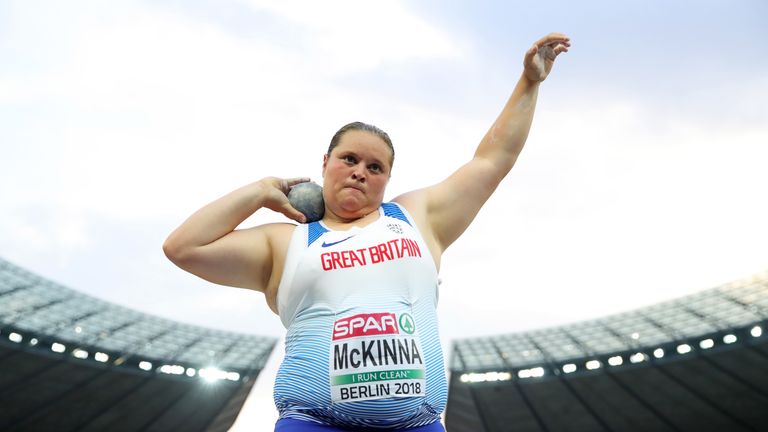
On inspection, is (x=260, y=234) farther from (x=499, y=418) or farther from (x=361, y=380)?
(x=499, y=418)

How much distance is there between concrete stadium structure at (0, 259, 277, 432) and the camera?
82.3 ft

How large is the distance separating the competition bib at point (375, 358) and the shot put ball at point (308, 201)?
2.24 feet

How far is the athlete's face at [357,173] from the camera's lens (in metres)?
2.62

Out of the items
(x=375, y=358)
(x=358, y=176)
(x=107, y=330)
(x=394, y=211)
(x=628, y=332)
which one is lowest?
(x=375, y=358)

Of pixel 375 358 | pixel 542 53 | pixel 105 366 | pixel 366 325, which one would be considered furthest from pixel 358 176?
pixel 105 366

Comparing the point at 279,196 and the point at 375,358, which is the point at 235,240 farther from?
the point at 375,358

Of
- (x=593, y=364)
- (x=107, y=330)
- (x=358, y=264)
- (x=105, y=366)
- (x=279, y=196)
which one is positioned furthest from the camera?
(x=593, y=364)

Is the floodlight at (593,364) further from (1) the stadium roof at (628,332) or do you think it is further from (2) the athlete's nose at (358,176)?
(2) the athlete's nose at (358,176)

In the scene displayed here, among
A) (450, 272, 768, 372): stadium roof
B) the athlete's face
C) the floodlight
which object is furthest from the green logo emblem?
the floodlight

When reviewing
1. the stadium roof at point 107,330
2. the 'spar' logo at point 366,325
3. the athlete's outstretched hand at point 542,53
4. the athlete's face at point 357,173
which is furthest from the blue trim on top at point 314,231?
the stadium roof at point 107,330

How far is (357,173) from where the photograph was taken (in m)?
2.60

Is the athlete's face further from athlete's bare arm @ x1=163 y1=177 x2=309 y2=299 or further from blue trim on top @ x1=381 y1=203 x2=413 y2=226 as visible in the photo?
athlete's bare arm @ x1=163 y1=177 x2=309 y2=299

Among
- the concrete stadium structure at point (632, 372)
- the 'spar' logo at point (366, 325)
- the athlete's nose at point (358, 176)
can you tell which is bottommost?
the 'spar' logo at point (366, 325)

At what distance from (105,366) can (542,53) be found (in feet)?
97.0
